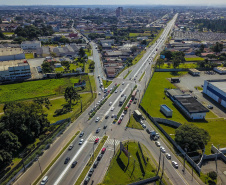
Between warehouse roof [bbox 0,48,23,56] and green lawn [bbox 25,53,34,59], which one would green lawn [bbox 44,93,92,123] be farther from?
green lawn [bbox 25,53,34,59]

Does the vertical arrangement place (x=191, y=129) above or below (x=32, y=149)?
above

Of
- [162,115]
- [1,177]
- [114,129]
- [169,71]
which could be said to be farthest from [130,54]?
[1,177]

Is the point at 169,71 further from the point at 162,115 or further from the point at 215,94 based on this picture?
the point at 162,115

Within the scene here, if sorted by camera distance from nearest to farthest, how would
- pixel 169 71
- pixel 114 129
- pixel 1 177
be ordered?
pixel 1 177 < pixel 114 129 < pixel 169 71

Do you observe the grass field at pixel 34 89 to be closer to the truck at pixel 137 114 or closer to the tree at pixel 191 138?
the truck at pixel 137 114

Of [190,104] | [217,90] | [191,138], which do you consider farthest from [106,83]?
[191,138]

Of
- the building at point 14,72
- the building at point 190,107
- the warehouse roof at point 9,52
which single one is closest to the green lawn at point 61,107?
the building at point 14,72

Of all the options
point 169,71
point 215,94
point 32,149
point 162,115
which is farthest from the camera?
point 169,71

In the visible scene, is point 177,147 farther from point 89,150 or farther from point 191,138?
point 89,150
